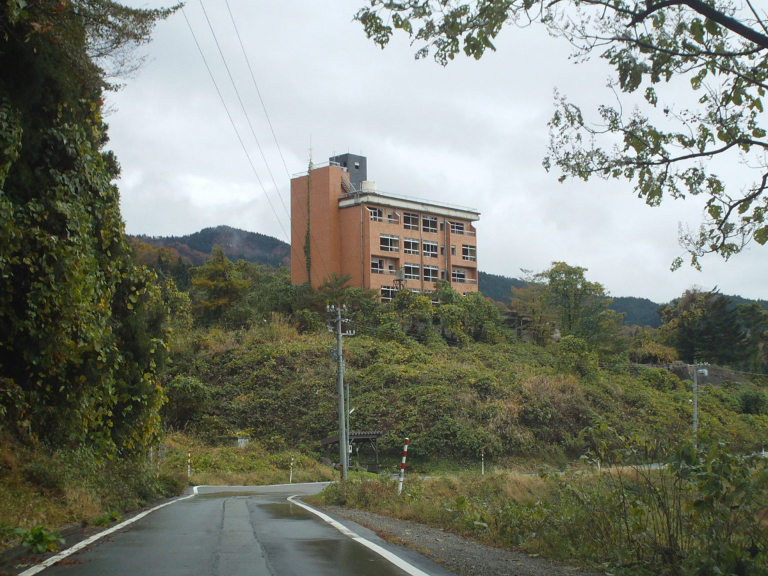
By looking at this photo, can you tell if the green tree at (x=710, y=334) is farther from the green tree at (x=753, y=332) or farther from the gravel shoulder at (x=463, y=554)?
the gravel shoulder at (x=463, y=554)

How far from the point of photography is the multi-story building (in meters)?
59.3

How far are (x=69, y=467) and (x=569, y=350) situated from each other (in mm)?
43453

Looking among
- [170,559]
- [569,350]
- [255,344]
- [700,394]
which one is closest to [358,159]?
[255,344]

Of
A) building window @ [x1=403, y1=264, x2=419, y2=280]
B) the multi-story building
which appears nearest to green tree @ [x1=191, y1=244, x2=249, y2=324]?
the multi-story building

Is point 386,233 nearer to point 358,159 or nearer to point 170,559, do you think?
point 358,159

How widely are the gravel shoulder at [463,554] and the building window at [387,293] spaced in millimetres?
48251

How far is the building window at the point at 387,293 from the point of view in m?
59.7

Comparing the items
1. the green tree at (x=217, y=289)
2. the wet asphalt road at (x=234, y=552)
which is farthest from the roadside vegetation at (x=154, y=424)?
the green tree at (x=217, y=289)

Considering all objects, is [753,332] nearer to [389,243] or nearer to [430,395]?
[389,243]

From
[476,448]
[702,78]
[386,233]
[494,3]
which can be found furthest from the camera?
[386,233]

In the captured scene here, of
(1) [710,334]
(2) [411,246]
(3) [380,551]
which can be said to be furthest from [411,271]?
(3) [380,551]

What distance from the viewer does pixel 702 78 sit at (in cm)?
829

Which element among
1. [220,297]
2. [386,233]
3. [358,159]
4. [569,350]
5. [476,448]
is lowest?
[476,448]

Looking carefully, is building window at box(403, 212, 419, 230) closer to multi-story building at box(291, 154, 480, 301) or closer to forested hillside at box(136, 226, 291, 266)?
multi-story building at box(291, 154, 480, 301)
